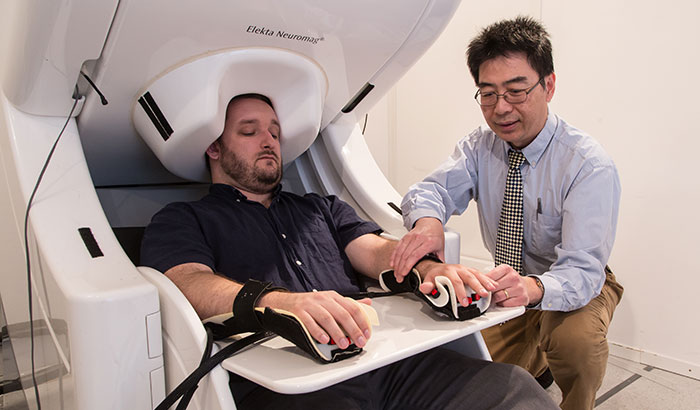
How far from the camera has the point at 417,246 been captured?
1.18 metres

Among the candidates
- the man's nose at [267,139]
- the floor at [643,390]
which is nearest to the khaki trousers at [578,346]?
the floor at [643,390]

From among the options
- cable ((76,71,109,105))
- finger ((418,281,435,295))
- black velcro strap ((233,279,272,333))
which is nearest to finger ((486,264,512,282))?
finger ((418,281,435,295))

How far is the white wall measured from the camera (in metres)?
1.78

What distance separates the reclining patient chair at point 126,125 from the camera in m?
0.85

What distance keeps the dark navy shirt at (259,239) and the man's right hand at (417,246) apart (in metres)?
0.16

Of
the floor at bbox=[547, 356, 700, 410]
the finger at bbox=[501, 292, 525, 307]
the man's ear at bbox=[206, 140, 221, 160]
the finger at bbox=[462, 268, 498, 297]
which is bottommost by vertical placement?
the floor at bbox=[547, 356, 700, 410]

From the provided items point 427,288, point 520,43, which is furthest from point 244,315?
point 520,43

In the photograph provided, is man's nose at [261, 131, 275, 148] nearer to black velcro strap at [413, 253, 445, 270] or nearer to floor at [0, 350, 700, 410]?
black velcro strap at [413, 253, 445, 270]

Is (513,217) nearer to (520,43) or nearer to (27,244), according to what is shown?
(520,43)

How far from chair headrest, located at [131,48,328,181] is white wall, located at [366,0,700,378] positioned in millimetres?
1226

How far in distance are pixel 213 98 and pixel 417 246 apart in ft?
1.88

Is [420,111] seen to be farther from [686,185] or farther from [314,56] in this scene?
[314,56]

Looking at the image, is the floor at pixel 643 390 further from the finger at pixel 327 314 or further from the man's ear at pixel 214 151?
the man's ear at pixel 214 151

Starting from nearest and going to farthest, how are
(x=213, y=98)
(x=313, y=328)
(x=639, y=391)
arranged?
(x=313, y=328) → (x=213, y=98) → (x=639, y=391)
